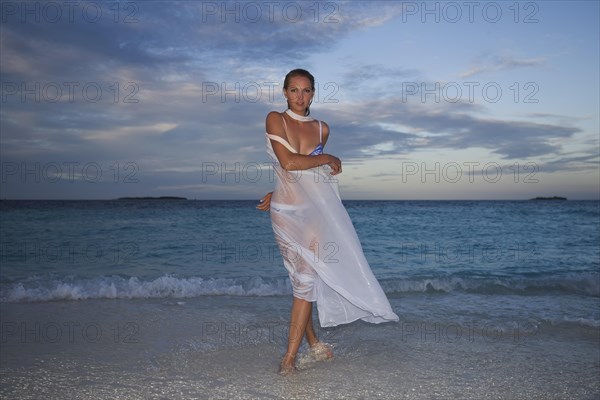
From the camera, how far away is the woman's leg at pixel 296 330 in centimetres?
345

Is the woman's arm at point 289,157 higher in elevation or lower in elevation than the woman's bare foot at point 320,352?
higher

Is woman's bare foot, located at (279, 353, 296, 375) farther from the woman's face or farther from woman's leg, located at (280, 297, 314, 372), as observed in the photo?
the woman's face

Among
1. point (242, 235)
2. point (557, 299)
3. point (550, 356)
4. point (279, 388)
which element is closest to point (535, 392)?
point (550, 356)

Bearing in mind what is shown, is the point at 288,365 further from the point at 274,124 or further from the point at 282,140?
the point at 274,124

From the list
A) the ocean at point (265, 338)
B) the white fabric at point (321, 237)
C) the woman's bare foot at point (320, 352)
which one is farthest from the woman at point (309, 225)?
the woman's bare foot at point (320, 352)

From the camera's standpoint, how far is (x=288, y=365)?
3445mm

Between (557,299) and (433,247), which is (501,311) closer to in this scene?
(557,299)

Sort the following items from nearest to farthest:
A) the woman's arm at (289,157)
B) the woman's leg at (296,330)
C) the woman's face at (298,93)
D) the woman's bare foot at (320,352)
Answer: the woman's arm at (289,157), the woman's face at (298,93), the woman's leg at (296,330), the woman's bare foot at (320,352)

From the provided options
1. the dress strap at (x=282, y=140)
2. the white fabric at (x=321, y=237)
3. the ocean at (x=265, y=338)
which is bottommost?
the ocean at (x=265, y=338)

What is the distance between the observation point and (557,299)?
23.0 feet

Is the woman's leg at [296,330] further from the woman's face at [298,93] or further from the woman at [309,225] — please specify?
Result: the woman's face at [298,93]

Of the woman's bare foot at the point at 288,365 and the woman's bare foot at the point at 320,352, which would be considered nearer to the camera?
the woman's bare foot at the point at 288,365

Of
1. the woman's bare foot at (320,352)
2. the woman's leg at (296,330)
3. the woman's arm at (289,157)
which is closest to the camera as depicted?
the woman's arm at (289,157)

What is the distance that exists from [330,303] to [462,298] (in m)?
3.94
